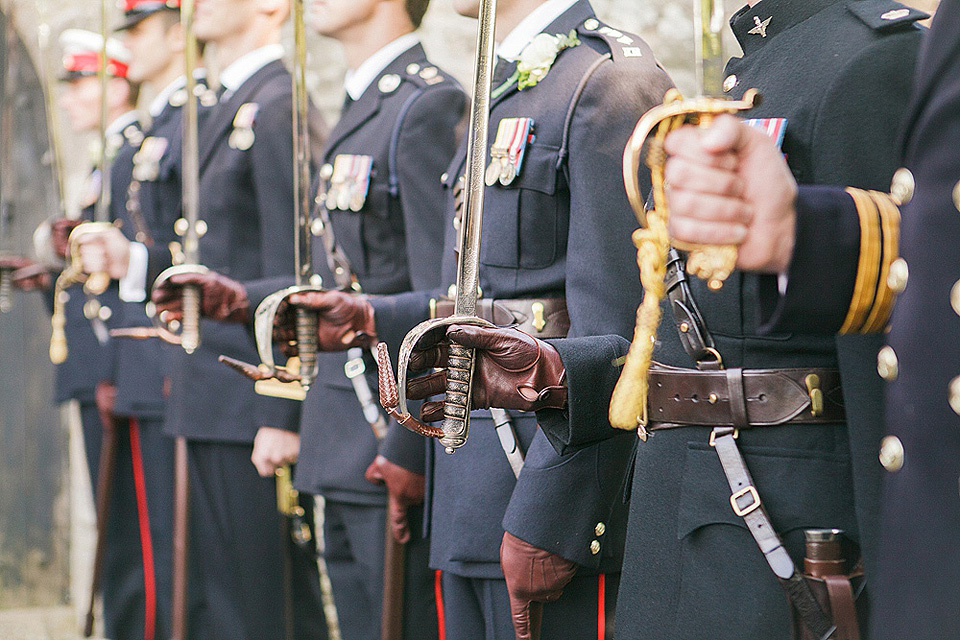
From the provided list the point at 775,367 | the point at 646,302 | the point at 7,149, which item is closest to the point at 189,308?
the point at 775,367

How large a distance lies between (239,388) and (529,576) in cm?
173

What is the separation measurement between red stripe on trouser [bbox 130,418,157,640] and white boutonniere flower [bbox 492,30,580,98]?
8.77ft

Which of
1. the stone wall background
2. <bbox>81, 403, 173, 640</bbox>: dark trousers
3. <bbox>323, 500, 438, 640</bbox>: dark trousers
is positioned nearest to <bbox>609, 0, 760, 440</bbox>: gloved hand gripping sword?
<bbox>323, 500, 438, 640</bbox>: dark trousers

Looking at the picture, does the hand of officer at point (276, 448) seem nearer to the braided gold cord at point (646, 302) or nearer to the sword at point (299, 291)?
the sword at point (299, 291)

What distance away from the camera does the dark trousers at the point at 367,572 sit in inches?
103

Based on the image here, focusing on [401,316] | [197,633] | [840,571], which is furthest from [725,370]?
[197,633]

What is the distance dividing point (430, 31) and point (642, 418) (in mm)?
2909

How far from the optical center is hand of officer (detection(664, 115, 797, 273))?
1032mm

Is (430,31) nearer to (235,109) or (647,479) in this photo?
(235,109)

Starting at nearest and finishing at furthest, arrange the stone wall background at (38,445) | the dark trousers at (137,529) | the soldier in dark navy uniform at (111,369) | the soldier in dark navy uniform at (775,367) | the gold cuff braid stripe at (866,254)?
the gold cuff braid stripe at (866,254), the soldier in dark navy uniform at (775,367), the dark trousers at (137,529), the soldier in dark navy uniform at (111,369), the stone wall background at (38,445)

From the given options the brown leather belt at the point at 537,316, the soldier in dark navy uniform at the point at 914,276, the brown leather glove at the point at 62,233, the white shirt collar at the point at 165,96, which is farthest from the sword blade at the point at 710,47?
the white shirt collar at the point at 165,96

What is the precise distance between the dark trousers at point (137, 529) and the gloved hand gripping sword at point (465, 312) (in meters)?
2.85

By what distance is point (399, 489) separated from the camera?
2.49 metres

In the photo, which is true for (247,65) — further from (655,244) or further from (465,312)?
(655,244)
